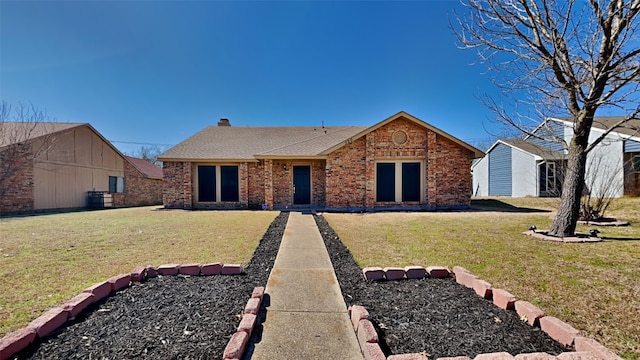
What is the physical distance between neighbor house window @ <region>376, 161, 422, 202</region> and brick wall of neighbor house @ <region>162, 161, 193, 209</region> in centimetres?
982

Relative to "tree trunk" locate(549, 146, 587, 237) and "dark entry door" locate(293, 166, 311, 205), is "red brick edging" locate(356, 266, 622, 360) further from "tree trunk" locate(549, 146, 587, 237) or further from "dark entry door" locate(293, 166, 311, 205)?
"dark entry door" locate(293, 166, 311, 205)

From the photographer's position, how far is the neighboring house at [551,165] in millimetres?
14352

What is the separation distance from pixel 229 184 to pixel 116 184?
1255 cm

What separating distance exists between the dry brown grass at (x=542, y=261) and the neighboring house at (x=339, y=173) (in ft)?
15.4

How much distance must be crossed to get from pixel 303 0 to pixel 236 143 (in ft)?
28.7

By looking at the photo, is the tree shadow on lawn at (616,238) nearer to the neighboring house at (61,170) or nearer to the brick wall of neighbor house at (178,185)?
the brick wall of neighbor house at (178,185)

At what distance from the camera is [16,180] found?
1398cm

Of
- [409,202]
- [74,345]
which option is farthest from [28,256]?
[409,202]

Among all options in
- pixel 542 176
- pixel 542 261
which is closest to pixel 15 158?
pixel 542 261

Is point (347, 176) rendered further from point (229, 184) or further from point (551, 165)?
point (551, 165)

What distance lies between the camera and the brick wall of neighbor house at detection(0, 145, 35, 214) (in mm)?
Answer: 13641

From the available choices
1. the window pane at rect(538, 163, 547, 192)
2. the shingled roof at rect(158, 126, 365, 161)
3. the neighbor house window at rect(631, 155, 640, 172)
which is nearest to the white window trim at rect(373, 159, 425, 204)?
the shingled roof at rect(158, 126, 365, 161)

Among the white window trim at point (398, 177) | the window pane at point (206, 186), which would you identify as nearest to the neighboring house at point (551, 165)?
the white window trim at point (398, 177)

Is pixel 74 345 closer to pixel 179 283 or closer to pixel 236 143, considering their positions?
pixel 179 283
